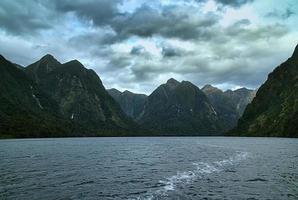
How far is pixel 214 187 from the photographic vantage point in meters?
58.5

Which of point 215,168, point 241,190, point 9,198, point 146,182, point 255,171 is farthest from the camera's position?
point 215,168

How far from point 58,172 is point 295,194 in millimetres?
45845

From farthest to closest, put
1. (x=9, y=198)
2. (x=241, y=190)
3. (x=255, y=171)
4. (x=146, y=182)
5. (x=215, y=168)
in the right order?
(x=215, y=168), (x=255, y=171), (x=146, y=182), (x=241, y=190), (x=9, y=198)

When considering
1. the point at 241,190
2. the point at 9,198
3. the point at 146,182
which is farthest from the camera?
Answer: the point at 146,182

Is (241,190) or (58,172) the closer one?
(241,190)

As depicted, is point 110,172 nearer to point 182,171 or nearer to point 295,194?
point 182,171

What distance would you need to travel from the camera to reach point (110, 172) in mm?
78938

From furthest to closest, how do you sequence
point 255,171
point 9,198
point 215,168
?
1. point 215,168
2. point 255,171
3. point 9,198

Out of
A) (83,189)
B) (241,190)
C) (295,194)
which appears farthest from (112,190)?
(295,194)

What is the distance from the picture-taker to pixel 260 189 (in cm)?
5662

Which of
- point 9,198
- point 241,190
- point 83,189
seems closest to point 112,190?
point 83,189

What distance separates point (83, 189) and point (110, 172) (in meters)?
21.9

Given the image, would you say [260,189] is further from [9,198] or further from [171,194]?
[9,198]

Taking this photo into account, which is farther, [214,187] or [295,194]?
[214,187]
